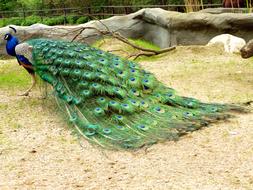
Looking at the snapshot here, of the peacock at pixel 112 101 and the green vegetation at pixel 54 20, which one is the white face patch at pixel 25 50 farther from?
the green vegetation at pixel 54 20

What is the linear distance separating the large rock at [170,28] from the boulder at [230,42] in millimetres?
312

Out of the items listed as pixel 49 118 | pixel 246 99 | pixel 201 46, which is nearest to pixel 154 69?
pixel 201 46

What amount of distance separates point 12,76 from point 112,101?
15.0 feet

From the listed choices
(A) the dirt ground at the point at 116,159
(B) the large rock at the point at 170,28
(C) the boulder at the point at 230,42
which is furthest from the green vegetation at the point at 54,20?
(A) the dirt ground at the point at 116,159

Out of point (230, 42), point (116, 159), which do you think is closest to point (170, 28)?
point (230, 42)

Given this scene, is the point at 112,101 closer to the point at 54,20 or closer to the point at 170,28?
the point at 170,28

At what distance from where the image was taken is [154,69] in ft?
29.4

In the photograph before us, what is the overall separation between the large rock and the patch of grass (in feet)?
3.77

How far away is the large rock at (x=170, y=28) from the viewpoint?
10.1 meters

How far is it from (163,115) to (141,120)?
0.25 m

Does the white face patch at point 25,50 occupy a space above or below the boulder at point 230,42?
above

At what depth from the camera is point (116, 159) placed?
14.5 ft

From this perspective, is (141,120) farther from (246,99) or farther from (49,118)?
(246,99)

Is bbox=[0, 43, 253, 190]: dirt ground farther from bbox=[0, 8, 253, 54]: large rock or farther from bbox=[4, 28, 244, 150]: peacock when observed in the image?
bbox=[0, 8, 253, 54]: large rock
